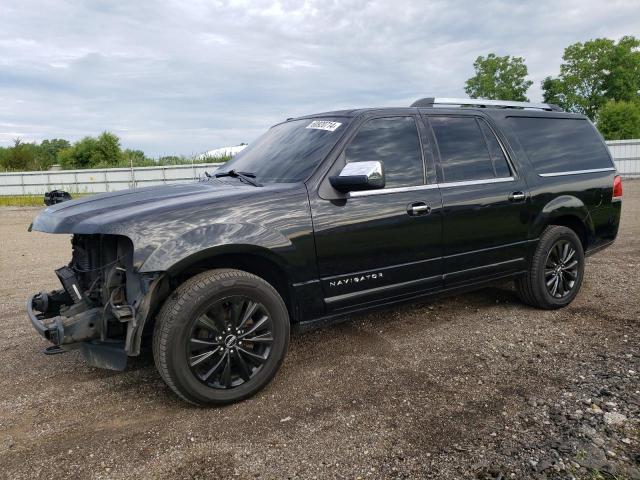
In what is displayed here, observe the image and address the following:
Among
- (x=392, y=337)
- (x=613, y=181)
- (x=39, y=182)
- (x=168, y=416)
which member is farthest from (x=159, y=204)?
(x=39, y=182)

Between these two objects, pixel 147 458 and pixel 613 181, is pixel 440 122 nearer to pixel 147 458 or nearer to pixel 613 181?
pixel 613 181

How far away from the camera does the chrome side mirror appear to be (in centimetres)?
322

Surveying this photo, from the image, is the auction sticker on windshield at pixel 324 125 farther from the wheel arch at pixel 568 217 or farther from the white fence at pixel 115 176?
the white fence at pixel 115 176

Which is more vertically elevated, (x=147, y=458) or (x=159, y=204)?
(x=159, y=204)

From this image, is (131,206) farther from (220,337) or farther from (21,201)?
(21,201)

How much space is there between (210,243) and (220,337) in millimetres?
584

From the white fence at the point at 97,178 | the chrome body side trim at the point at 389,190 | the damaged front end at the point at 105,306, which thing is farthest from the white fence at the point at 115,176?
the damaged front end at the point at 105,306

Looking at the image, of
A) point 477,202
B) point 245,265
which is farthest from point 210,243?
point 477,202

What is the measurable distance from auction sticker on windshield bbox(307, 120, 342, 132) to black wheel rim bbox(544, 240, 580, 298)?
2.47 m

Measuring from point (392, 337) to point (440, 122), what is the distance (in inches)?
72.8

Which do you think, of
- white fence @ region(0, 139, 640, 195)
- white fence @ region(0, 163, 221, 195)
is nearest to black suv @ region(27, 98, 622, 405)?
white fence @ region(0, 163, 221, 195)

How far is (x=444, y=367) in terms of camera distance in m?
3.62

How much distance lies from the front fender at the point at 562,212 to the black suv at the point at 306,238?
0.06ft

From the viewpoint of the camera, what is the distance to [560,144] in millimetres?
4996
